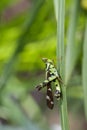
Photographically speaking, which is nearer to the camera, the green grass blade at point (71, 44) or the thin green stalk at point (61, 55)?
the thin green stalk at point (61, 55)

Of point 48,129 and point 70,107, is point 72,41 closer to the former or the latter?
point 48,129

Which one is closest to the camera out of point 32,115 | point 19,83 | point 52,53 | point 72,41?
point 72,41

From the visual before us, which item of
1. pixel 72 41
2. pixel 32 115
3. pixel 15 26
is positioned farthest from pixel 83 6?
pixel 32 115

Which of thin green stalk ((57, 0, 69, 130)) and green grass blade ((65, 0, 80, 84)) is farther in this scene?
green grass blade ((65, 0, 80, 84))

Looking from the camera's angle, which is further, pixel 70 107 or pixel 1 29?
pixel 70 107

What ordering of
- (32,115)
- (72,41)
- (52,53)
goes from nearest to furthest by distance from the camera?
(72,41)
(52,53)
(32,115)

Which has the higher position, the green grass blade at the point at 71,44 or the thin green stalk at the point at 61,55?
the green grass blade at the point at 71,44

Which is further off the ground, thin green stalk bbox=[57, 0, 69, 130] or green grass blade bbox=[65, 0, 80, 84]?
green grass blade bbox=[65, 0, 80, 84]

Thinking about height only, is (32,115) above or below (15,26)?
below

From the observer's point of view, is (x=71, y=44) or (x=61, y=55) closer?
(x=61, y=55)
